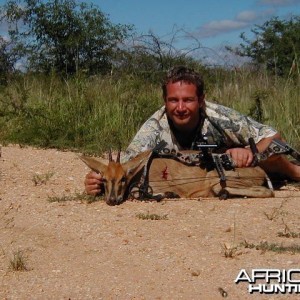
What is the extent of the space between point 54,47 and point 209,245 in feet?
43.8

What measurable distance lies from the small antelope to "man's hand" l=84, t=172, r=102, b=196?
61 millimetres

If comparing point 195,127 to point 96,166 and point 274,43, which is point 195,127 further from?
point 274,43

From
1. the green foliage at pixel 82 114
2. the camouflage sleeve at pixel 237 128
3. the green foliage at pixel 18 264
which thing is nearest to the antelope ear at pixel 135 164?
the camouflage sleeve at pixel 237 128

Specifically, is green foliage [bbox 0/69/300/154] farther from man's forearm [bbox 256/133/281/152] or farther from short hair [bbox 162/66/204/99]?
short hair [bbox 162/66/204/99]

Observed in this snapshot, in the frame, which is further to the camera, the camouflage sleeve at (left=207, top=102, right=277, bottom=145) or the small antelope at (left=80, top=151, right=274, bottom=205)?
the camouflage sleeve at (left=207, top=102, right=277, bottom=145)

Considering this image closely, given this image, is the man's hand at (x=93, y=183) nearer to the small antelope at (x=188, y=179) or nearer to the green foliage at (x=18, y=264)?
the small antelope at (x=188, y=179)

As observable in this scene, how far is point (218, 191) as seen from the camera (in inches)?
284

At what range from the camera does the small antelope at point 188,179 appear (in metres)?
7.15

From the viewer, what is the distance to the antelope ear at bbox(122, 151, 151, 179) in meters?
7.07

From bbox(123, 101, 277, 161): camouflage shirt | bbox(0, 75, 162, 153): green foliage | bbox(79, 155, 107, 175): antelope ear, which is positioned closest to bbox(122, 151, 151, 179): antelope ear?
bbox(79, 155, 107, 175): antelope ear

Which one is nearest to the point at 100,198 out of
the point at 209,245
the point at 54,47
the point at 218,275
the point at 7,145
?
the point at 209,245

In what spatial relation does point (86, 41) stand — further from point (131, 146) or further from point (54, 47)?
point (131, 146)

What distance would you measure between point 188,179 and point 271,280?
270 centimetres

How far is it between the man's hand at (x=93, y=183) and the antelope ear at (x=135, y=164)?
0.27 metres
